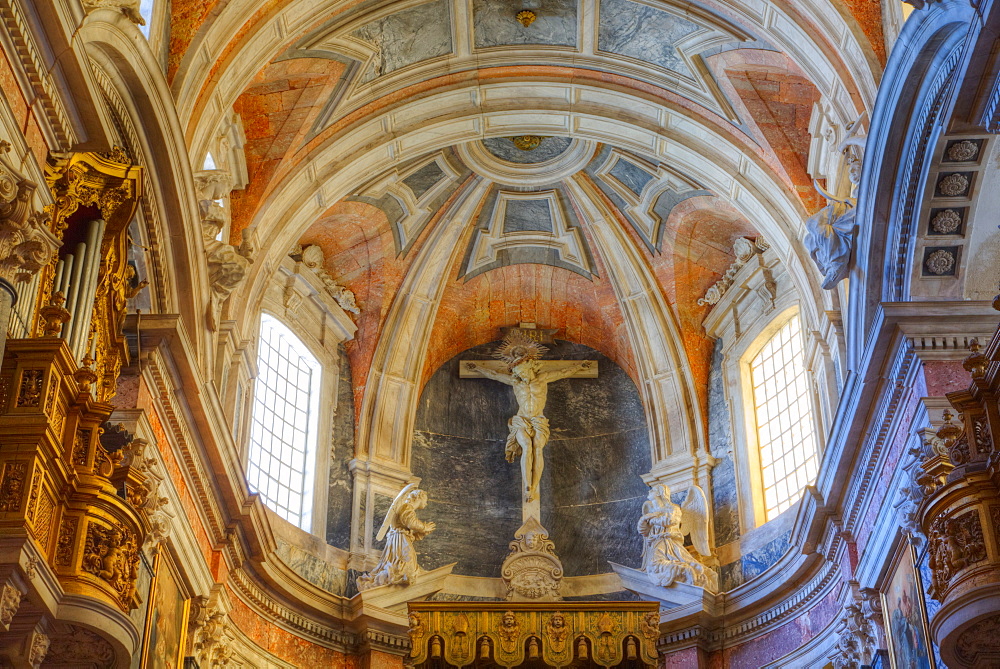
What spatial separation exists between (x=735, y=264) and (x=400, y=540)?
5.83 metres

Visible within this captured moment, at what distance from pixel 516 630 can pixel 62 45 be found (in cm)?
863

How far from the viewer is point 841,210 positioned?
14.3 metres

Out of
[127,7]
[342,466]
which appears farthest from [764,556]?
[127,7]

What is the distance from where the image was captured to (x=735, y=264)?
1902 cm

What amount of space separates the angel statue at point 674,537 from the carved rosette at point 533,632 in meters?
1.72

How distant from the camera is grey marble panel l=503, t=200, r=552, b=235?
20.1m

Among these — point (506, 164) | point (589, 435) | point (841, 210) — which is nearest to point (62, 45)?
point (841, 210)

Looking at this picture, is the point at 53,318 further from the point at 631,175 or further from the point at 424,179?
the point at 631,175

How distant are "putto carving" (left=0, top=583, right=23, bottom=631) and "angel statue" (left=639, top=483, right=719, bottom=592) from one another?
35.5 ft

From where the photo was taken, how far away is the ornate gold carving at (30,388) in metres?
8.31

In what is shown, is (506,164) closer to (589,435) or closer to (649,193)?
(649,193)

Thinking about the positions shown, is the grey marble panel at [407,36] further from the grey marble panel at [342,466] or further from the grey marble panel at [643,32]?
the grey marble panel at [342,466]

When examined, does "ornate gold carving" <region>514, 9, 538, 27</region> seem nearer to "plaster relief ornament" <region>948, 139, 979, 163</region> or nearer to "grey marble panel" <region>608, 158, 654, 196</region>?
"grey marble panel" <region>608, 158, 654, 196</region>

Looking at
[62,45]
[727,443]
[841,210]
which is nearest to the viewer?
[62,45]
